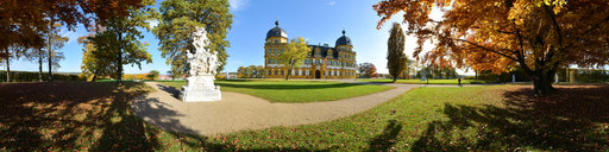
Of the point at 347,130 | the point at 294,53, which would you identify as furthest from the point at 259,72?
the point at 347,130

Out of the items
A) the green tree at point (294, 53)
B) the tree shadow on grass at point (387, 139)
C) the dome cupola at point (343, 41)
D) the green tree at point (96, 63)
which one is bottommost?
the tree shadow on grass at point (387, 139)

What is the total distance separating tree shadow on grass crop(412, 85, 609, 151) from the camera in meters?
3.71

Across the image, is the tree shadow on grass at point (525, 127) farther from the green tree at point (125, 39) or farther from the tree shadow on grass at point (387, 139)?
the green tree at point (125, 39)

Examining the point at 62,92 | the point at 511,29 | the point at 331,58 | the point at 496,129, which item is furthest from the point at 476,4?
the point at 331,58

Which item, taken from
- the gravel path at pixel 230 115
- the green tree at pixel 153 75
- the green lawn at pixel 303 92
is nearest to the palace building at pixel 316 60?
the green tree at pixel 153 75

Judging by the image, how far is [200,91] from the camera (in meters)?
9.59

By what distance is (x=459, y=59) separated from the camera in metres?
8.55

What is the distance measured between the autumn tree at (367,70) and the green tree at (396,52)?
166 ft

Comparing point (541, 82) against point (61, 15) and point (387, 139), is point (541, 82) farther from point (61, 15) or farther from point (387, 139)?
point (61, 15)

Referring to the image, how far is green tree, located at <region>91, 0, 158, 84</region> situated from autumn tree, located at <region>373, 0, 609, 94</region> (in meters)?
16.4

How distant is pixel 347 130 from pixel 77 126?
7009 millimetres

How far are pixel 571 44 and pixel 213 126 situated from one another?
38.4 ft

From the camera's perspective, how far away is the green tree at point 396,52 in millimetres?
29328

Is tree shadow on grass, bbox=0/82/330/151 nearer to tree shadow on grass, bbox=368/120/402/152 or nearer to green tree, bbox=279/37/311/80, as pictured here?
tree shadow on grass, bbox=368/120/402/152
